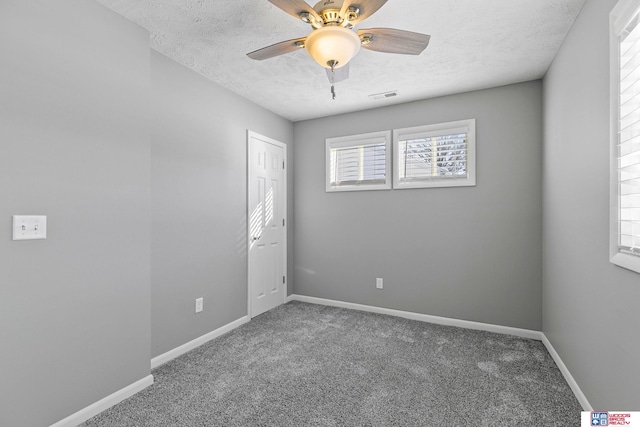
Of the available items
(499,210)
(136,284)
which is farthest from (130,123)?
(499,210)

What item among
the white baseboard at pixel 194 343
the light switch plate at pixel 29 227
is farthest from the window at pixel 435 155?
the light switch plate at pixel 29 227

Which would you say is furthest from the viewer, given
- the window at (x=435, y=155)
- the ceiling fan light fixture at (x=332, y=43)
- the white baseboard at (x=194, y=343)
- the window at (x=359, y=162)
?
the window at (x=359, y=162)

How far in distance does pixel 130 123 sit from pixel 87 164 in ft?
1.34

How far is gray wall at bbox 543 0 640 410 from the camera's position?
146cm

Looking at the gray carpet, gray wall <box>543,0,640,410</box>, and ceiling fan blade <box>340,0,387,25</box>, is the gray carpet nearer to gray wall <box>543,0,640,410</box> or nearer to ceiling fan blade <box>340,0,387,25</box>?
gray wall <box>543,0,640,410</box>

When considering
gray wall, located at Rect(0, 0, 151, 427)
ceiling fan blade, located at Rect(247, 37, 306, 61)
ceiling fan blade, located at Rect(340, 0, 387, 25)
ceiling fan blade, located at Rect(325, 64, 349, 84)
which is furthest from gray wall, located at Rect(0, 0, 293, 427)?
ceiling fan blade, located at Rect(340, 0, 387, 25)

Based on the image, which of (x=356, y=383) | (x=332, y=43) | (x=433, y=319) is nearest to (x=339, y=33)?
(x=332, y=43)

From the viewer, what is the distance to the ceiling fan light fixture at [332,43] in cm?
155

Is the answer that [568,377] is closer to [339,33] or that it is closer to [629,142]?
[629,142]

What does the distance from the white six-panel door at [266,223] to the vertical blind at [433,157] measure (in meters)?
1.55

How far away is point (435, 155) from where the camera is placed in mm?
3426

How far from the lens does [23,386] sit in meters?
1.55

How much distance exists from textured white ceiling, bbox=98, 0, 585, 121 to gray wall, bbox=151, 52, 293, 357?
9.4 inches

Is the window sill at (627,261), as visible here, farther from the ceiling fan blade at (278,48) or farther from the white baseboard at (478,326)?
the ceiling fan blade at (278,48)
